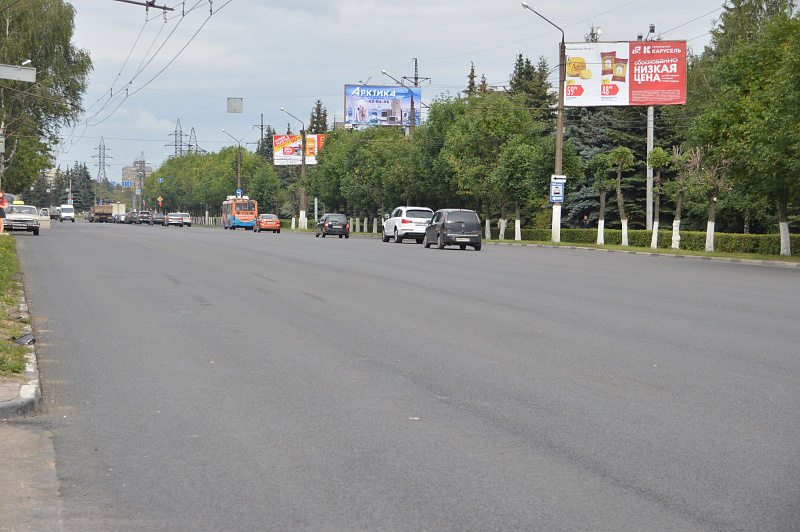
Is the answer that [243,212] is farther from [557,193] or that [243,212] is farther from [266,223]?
[557,193]

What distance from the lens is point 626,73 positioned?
50.3 m

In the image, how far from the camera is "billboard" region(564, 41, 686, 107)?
49688mm

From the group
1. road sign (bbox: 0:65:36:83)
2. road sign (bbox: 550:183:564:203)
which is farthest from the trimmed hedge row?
road sign (bbox: 0:65:36:83)

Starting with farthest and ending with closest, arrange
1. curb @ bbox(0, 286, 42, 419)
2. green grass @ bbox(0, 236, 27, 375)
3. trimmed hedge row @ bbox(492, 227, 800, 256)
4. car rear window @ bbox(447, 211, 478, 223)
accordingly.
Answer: car rear window @ bbox(447, 211, 478, 223) → trimmed hedge row @ bbox(492, 227, 800, 256) → green grass @ bbox(0, 236, 27, 375) → curb @ bbox(0, 286, 42, 419)

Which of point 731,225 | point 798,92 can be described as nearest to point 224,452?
point 798,92

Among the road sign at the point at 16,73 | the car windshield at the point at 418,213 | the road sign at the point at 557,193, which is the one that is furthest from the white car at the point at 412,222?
the road sign at the point at 16,73

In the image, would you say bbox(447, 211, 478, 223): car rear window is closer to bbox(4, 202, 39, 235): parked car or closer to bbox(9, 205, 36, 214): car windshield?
bbox(4, 202, 39, 235): parked car

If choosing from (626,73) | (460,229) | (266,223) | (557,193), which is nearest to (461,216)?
(460,229)

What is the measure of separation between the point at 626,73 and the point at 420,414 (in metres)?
46.9

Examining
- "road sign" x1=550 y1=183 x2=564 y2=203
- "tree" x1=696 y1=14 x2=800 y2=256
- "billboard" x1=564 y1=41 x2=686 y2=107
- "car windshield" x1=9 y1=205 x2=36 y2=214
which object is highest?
"billboard" x1=564 y1=41 x2=686 y2=107

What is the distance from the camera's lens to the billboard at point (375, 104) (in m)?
74.4

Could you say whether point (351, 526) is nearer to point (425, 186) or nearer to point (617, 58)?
point (617, 58)

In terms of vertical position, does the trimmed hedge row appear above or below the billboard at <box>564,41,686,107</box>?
below

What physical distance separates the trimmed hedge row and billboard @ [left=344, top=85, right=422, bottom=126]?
23.1 m
